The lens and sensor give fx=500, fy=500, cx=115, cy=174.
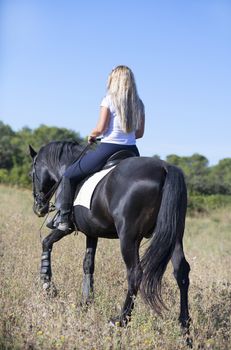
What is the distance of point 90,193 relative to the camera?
5.64 m

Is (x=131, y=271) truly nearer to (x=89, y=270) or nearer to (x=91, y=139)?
(x=89, y=270)

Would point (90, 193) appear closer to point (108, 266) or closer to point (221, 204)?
point (108, 266)

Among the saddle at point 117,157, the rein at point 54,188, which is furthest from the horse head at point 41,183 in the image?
the saddle at point 117,157

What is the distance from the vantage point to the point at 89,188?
5.68m

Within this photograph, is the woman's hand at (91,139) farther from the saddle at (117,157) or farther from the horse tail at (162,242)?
the horse tail at (162,242)

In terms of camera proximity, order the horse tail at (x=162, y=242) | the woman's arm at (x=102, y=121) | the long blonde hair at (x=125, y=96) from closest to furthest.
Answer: the horse tail at (x=162, y=242) < the long blonde hair at (x=125, y=96) < the woman's arm at (x=102, y=121)

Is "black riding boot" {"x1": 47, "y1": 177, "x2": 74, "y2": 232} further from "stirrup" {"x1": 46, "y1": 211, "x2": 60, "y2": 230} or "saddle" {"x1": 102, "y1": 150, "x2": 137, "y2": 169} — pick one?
"saddle" {"x1": 102, "y1": 150, "x2": 137, "y2": 169}

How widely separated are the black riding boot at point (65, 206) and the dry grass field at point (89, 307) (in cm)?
71

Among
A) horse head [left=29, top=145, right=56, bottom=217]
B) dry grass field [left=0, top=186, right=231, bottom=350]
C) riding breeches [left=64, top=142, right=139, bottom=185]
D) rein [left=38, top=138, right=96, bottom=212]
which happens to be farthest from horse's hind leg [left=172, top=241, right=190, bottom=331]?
horse head [left=29, top=145, right=56, bottom=217]

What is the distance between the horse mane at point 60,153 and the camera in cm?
677

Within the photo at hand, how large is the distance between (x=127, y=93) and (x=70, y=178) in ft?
4.20

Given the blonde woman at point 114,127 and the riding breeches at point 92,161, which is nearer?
the blonde woman at point 114,127

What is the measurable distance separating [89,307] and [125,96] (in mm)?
2353

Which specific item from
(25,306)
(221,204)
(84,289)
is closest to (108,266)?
(84,289)
